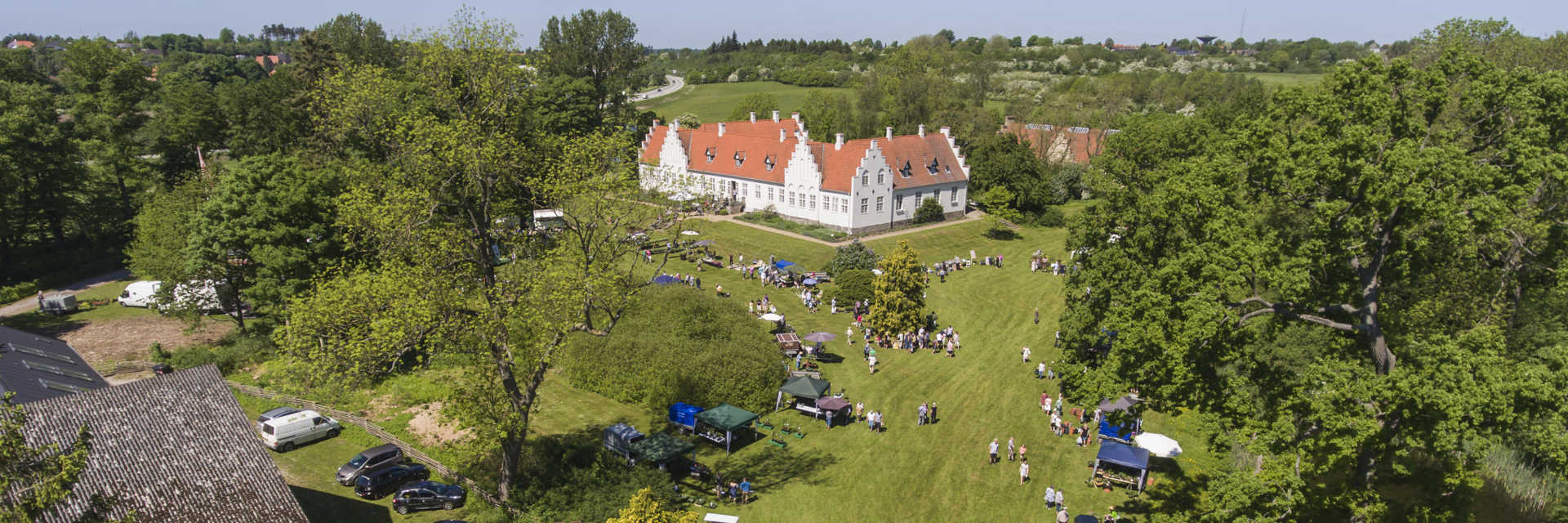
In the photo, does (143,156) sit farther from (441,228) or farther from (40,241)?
(441,228)

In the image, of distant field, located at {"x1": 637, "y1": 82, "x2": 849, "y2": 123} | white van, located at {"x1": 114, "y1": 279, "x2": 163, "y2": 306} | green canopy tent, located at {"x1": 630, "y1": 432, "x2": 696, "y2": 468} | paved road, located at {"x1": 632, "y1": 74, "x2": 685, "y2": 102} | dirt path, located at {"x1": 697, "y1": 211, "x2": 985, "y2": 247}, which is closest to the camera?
green canopy tent, located at {"x1": 630, "y1": 432, "x2": 696, "y2": 468}

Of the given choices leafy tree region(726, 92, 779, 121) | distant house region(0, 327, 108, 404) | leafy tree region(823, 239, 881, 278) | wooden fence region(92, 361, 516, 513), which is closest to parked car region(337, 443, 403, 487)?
wooden fence region(92, 361, 516, 513)

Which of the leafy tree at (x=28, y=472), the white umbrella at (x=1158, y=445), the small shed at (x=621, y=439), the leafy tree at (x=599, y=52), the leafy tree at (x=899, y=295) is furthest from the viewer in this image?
the leafy tree at (x=599, y=52)

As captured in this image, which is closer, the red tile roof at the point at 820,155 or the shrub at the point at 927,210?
the red tile roof at the point at 820,155

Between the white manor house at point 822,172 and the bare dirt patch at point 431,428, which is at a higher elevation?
the white manor house at point 822,172

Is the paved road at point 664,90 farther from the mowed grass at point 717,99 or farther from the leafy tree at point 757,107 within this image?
the leafy tree at point 757,107

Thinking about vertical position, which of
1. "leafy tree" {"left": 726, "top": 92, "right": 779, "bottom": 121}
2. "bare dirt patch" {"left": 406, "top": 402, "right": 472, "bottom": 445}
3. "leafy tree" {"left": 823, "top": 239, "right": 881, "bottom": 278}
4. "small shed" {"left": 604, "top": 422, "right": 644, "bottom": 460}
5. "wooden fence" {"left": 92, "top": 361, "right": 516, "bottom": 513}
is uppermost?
"leafy tree" {"left": 726, "top": 92, "right": 779, "bottom": 121}

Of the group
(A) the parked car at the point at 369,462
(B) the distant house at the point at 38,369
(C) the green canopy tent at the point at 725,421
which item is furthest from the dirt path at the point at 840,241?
(B) the distant house at the point at 38,369

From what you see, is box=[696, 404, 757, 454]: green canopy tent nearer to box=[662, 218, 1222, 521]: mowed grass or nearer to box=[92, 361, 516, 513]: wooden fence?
box=[662, 218, 1222, 521]: mowed grass
